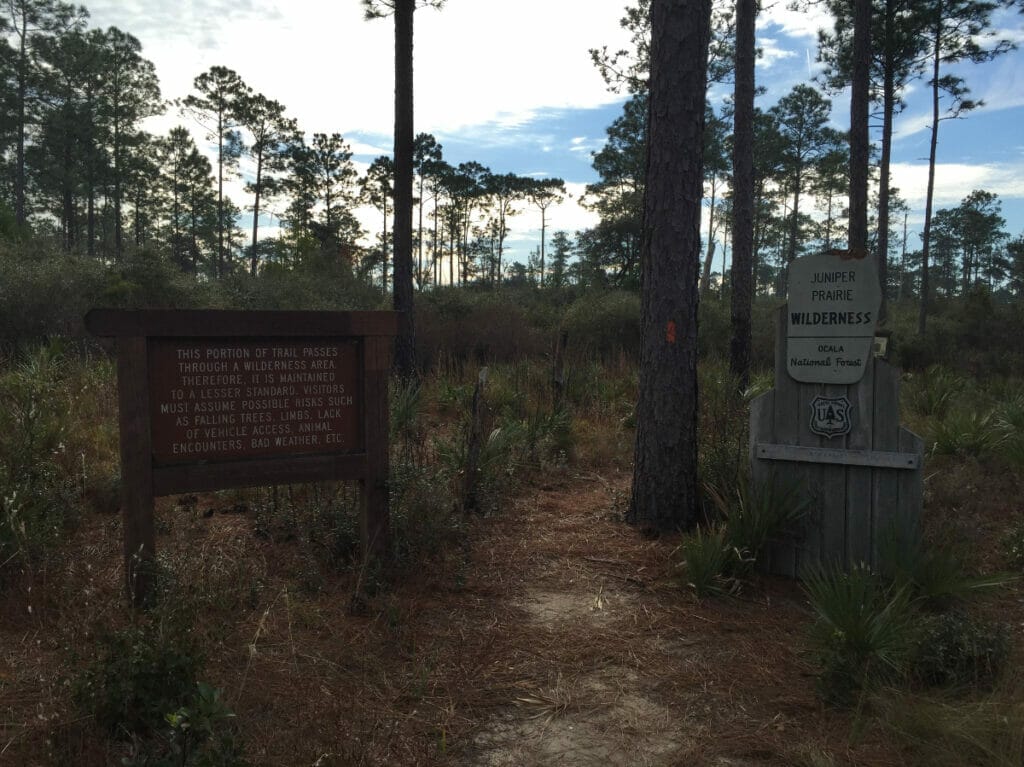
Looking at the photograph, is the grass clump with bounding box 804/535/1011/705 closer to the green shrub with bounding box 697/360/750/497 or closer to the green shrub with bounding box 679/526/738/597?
the green shrub with bounding box 679/526/738/597

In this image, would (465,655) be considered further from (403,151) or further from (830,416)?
(403,151)

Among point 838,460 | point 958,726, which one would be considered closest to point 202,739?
point 958,726

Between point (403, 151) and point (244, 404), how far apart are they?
9.45 metres

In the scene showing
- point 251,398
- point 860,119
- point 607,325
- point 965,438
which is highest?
point 860,119

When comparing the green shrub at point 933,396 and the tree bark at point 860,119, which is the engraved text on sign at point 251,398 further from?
the tree bark at point 860,119

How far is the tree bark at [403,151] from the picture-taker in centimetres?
1227

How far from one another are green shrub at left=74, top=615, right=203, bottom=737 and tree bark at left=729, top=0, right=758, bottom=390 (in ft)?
31.6

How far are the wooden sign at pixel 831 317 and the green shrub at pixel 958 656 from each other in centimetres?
158

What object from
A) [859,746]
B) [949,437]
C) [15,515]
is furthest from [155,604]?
[949,437]

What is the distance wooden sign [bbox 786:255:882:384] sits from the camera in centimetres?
434

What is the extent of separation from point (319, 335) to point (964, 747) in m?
3.40

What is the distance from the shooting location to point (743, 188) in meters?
11.8

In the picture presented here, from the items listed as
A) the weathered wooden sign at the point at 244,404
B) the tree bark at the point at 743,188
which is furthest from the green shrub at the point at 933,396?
the weathered wooden sign at the point at 244,404

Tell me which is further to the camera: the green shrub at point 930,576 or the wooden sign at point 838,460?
the wooden sign at point 838,460
